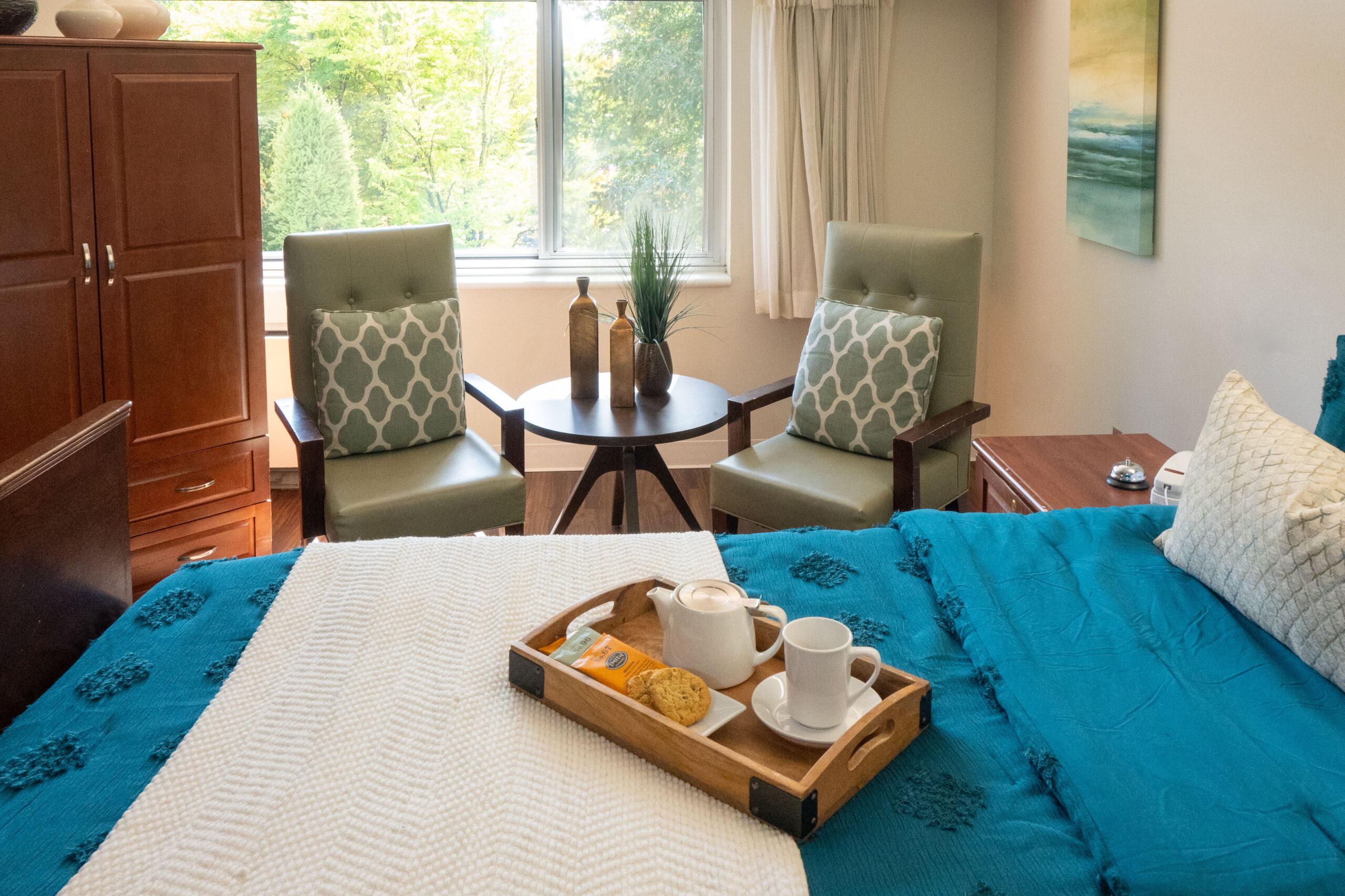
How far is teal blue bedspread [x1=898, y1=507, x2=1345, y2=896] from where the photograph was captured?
1.17m

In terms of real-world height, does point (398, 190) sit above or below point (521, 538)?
above

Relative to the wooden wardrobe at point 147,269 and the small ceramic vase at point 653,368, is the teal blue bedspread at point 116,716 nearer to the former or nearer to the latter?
the wooden wardrobe at point 147,269

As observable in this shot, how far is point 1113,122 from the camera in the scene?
310cm

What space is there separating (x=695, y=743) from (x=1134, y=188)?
2.30 meters

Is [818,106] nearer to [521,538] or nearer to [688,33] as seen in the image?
[688,33]

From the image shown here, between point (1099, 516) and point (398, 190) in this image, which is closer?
point (1099, 516)

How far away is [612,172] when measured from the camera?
4449mm

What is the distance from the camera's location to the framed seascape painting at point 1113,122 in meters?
2.90

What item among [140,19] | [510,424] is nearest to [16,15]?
[140,19]

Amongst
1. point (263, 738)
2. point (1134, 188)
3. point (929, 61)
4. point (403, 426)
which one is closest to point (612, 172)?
point (929, 61)

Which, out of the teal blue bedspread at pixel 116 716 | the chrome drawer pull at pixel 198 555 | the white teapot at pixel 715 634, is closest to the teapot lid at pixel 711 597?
the white teapot at pixel 715 634

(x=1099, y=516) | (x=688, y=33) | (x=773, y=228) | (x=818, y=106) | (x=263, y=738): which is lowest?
(x=263, y=738)

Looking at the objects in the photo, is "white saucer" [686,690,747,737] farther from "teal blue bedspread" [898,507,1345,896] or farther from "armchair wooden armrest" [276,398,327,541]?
"armchair wooden armrest" [276,398,327,541]

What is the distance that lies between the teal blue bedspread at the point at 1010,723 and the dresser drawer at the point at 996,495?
53 cm
